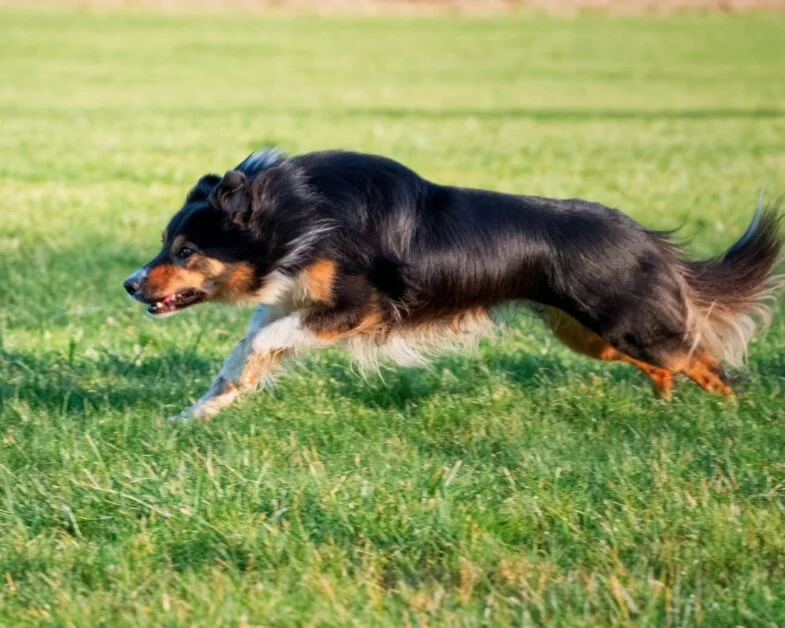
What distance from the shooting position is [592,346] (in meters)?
6.36

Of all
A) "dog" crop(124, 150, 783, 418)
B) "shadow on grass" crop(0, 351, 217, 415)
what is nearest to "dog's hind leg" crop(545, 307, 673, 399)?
"dog" crop(124, 150, 783, 418)

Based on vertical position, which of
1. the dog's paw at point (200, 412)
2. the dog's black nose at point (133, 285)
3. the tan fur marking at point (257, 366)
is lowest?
the dog's paw at point (200, 412)

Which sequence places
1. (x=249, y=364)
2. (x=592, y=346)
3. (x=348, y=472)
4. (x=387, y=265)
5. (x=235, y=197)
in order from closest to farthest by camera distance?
(x=348, y=472) → (x=235, y=197) → (x=387, y=265) → (x=249, y=364) → (x=592, y=346)

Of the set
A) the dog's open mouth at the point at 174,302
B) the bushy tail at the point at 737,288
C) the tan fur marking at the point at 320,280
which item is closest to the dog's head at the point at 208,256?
the dog's open mouth at the point at 174,302

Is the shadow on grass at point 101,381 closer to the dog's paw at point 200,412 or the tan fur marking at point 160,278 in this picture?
the dog's paw at point 200,412

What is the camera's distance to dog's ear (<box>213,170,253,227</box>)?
548cm

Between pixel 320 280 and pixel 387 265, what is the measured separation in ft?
0.97

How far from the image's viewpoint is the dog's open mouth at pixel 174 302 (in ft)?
18.5

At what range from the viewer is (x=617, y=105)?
2231 centimetres

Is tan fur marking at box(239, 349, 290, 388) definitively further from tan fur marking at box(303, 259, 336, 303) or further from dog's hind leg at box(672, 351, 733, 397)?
dog's hind leg at box(672, 351, 733, 397)

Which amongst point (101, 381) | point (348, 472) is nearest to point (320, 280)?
point (348, 472)

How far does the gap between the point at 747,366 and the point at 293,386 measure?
2291 millimetres

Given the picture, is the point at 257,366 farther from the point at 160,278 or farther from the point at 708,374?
the point at 708,374

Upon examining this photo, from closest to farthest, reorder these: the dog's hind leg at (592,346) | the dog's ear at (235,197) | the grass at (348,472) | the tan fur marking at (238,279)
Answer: the grass at (348,472)
the dog's ear at (235,197)
the tan fur marking at (238,279)
the dog's hind leg at (592,346)
